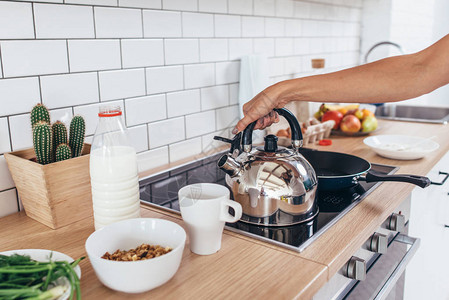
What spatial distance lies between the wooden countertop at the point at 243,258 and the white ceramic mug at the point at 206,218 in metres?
0.02

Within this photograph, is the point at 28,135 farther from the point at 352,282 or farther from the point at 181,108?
the point at 352,282

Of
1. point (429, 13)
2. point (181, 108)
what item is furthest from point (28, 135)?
point (429, 13)

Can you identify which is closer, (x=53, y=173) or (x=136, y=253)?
(x=136, y=253)

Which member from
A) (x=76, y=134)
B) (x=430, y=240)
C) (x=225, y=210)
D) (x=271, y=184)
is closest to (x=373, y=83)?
(x=271, y=184)

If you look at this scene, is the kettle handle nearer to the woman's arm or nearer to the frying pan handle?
the woman's arm

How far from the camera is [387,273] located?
1.16 metres

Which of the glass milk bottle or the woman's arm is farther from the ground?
the woman's arm

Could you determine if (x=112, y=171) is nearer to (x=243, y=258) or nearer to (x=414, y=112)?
(x=243, y=258)

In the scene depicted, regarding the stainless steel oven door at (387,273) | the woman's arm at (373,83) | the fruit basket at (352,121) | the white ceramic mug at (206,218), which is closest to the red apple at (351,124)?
the fruit basket at (352,121)

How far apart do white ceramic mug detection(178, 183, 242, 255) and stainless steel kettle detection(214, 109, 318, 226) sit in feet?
0.39

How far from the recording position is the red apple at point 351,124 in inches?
75.5

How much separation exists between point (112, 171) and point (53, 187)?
6.4 inches

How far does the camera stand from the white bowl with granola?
688mm

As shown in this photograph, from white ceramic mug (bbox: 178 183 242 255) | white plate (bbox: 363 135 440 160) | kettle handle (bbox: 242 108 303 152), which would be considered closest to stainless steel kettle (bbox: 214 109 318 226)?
kettle handle (bbox: 242 108 303 152)
